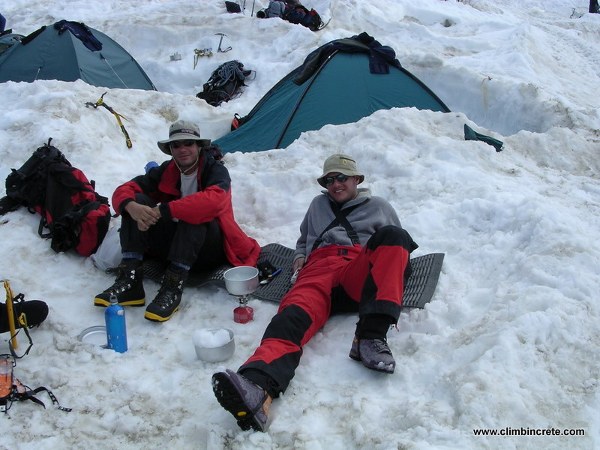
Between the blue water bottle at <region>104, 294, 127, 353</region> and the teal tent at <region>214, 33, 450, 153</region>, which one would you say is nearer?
the blue water bottle at <region>104, 294, 127, 353</region>

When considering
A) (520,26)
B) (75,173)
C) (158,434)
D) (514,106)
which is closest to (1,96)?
(75,173)

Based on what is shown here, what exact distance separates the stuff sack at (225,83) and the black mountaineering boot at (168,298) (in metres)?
7.60

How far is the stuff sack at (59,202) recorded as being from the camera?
4672mm

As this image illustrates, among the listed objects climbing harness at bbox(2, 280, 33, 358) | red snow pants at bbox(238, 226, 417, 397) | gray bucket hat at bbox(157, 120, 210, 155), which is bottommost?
climbing harness at bbox(2, 280, 33, 358)

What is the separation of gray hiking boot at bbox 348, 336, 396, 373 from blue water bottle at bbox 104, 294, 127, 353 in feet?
4.86

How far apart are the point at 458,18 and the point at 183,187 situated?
14.7 m

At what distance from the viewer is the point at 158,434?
9.39 feet

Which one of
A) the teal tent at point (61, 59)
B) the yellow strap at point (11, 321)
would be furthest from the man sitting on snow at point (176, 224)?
the teal tent at point (61, 59)

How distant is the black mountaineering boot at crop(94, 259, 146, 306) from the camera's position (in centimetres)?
405

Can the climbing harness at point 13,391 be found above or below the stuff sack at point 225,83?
above

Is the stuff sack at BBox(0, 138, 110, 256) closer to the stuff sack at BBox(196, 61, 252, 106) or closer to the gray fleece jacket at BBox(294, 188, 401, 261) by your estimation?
the gray fleece jacket at BBox(294, 188, 401, 261)

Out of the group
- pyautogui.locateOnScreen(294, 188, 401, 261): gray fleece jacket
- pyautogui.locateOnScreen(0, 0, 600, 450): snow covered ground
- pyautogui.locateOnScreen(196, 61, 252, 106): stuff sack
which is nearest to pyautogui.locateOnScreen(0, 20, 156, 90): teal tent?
pyautogui.locateOnScreen(196, 61, 252, 106): stuff sack

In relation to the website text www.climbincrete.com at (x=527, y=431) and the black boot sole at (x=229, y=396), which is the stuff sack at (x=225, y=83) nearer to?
the black boot sole at (x=229, y=396)

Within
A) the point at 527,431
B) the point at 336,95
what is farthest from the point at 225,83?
the point at 527,431
